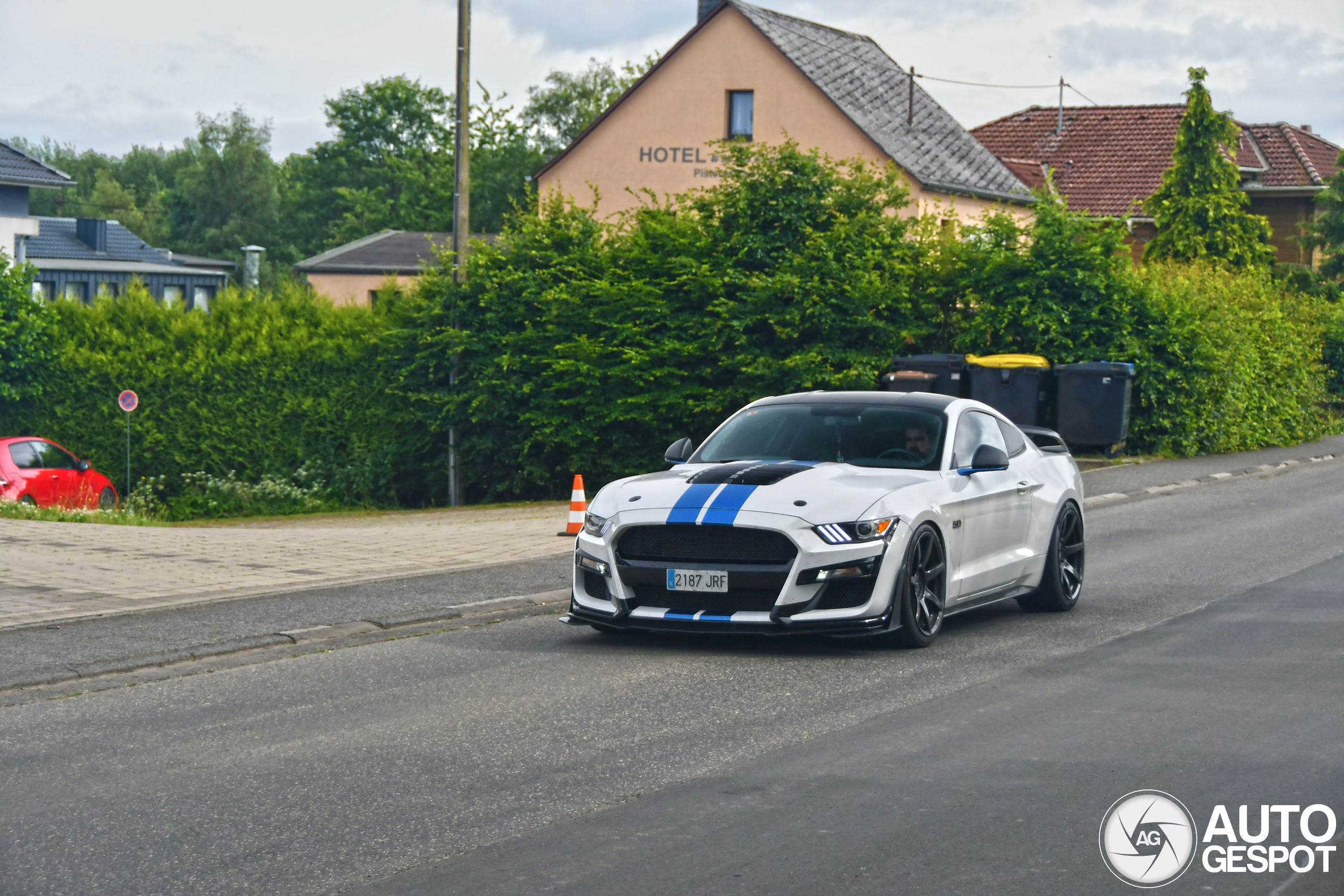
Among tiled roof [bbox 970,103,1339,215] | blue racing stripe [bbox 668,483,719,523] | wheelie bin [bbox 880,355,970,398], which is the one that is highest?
tiled roof [bbox 970,103,1339,215]

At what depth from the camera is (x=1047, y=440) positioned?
1216 centimetres

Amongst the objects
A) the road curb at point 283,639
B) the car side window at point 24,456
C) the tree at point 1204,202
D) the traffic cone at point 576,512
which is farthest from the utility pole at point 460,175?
the tree at point 1204,202

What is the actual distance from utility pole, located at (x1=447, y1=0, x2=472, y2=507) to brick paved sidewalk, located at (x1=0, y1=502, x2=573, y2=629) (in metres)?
5.61

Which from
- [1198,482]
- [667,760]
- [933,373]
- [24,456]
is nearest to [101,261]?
[24,456]

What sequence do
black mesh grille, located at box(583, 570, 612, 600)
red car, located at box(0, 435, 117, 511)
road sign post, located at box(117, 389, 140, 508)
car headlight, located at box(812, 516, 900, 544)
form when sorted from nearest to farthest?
car headlight, located at box(812, 516, 900, 544) → black mesh grille, located at box(583, 570, 612, 600) → red car, located at box(0, 435, 117, 511) → road sign post, located at box(117, 389, 140, 508)

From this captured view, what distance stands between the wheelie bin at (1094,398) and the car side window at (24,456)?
14.8 metres

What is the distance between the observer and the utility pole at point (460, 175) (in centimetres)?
2448

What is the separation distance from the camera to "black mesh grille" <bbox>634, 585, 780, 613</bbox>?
8.89 meters

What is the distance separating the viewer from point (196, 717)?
753 centimetres

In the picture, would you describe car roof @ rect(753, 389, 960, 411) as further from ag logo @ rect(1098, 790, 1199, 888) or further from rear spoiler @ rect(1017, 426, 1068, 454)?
ag logo @ rect(1098, 790, 1199, 888)

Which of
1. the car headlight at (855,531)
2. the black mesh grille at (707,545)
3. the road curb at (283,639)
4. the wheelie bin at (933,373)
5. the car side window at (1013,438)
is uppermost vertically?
the wheelie bin at (933,373)

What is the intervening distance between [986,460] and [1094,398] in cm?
1268

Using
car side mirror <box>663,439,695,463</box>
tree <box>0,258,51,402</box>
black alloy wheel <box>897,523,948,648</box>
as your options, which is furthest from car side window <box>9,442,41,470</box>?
black alloy wheel <box>897,523,948,648</box>

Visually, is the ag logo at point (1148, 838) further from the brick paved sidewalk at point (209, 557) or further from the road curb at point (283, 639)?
the brick paved sidewalk at point (209, 557)
